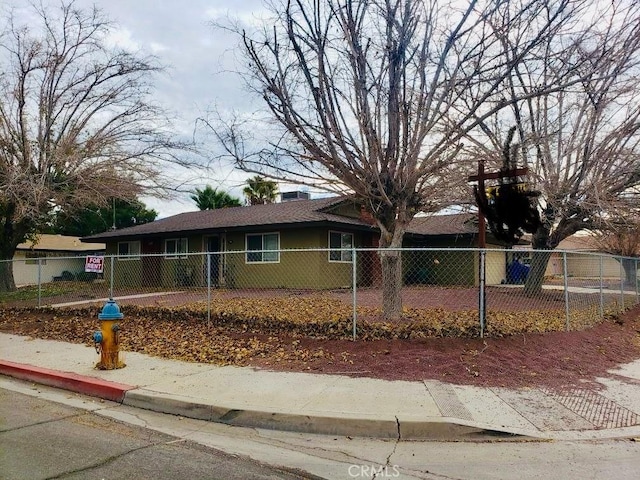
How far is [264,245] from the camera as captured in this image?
20078 millimetres

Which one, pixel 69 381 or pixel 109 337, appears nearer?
pixel 69 381

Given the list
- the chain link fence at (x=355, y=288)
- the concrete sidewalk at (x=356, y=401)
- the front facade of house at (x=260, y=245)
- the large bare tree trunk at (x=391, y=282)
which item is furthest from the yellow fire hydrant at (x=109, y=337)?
the front facade of house at (x=260, y=245)

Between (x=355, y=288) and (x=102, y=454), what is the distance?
4622 mm

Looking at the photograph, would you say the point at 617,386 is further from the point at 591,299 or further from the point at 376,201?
the point at 591,299

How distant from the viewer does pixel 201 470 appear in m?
4.09

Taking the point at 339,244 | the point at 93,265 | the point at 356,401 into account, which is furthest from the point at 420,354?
the point at 339,244

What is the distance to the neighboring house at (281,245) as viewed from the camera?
18.8 m

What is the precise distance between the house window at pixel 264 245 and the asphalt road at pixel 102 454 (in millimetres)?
14191

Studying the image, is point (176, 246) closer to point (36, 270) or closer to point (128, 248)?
point (128, 248)

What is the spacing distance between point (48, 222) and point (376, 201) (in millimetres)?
17409

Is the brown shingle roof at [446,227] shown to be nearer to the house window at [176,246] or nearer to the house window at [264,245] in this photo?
the house window at [264,245]

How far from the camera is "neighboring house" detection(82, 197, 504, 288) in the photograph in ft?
61.8

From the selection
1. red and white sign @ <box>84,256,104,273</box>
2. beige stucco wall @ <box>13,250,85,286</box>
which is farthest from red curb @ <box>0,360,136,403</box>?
beige stucco wall @ <box>13,250,85,286</box>

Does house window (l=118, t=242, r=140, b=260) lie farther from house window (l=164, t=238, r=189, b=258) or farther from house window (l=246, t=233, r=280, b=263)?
house window (l=246, t=233, r=280, b=263)
